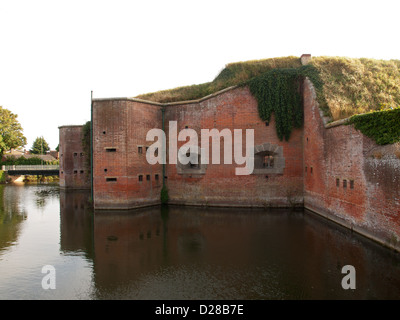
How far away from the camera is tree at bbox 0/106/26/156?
122 ft

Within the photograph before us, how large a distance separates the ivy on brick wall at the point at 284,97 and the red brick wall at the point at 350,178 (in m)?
0.54

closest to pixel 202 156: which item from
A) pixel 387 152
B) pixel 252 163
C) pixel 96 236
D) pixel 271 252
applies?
pixel 252 163

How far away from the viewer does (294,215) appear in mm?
12695

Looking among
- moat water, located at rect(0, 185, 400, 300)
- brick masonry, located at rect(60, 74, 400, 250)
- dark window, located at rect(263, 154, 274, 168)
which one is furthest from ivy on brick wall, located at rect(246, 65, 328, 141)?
moat water, located at rect(0, 185, 400, 300)

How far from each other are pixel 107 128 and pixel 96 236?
21.8ft

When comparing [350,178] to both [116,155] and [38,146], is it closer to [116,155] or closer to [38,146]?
[116,155]

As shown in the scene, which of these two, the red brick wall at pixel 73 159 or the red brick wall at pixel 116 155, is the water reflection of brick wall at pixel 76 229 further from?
the red brick wall at pixel 73 159

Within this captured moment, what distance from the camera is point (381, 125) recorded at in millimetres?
8031

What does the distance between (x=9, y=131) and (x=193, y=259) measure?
135 feet

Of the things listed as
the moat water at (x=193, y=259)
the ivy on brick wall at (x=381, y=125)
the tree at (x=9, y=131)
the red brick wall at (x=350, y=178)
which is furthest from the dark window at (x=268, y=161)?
the tree at (x=9, y=131)

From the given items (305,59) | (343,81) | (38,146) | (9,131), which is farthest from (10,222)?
(38,146)

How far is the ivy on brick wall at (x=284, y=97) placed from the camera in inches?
555

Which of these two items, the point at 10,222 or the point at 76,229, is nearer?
the point at 76,229
